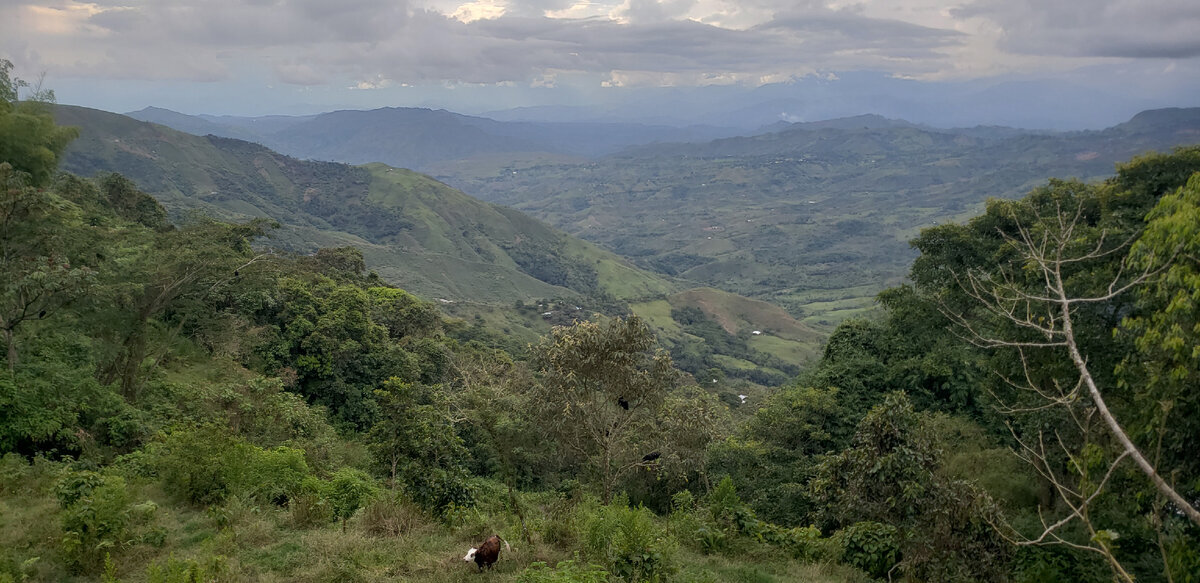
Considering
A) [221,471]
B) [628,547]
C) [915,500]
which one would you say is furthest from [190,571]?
[915,500]

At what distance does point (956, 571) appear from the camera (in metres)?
9.67

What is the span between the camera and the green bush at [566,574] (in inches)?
305

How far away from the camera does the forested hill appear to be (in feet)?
490

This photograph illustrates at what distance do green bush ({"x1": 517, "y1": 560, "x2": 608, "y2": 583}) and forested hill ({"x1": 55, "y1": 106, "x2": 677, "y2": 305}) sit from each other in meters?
128

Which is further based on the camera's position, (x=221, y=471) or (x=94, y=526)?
(x=221, y=471)

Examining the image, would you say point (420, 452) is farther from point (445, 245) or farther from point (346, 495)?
point (445, 245)

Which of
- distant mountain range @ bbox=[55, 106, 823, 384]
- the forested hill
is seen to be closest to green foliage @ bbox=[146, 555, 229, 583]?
distant mountain range @ bbox=[55, 106, 823, 384]

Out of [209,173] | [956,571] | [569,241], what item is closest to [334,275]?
[956,571]

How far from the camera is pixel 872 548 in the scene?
1162 centimetres

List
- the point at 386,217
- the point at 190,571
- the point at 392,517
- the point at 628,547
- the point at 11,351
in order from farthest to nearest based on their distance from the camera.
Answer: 1. the point at 386,217
2. the point at 11,351
3. the point at 392,517
4. the point at 628,547
5. the point at 190,571

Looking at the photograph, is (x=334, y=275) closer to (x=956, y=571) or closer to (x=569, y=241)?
(x=956, y=571)

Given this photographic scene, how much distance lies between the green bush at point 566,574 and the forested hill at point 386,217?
128 meters

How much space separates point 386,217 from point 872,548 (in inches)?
7099

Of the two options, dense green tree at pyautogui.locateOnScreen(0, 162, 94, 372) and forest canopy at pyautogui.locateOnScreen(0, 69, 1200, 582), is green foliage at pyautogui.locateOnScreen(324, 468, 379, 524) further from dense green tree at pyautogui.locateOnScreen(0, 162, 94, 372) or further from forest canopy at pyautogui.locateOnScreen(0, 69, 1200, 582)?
dense green tree at pyautogui.locateOnScreen(0, 162, 94, 372)
